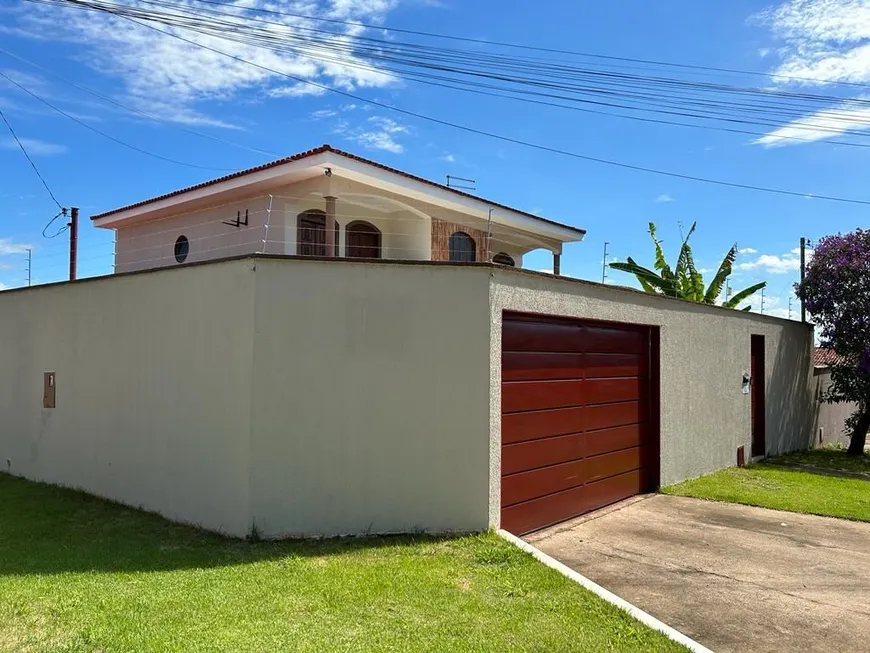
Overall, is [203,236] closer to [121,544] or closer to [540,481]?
[121,544]

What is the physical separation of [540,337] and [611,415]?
219 cm

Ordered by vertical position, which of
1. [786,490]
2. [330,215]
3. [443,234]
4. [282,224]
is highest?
[443,234]

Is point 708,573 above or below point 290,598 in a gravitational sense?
below

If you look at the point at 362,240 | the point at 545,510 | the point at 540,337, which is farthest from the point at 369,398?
the point at 362,240

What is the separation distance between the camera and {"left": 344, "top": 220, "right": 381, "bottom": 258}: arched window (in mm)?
13562

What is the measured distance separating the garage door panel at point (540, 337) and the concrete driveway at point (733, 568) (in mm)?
2192

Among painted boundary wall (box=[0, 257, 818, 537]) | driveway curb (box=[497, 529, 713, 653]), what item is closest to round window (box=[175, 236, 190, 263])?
painted boundary wall (box=[0, 257, 818, 537])

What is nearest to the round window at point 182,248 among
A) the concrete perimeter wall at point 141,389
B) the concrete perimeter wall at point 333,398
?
the concrete perimeter wall at point 141,389

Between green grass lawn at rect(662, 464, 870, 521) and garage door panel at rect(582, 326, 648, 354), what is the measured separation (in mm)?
2338

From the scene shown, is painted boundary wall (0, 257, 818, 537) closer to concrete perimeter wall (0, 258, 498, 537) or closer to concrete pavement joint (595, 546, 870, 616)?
concrete perimeter wall (0, 258, 498, 537)

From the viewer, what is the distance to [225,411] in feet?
23.1

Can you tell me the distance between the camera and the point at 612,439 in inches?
376

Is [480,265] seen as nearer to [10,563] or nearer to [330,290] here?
[330,290]

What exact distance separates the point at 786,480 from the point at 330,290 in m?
9.13
